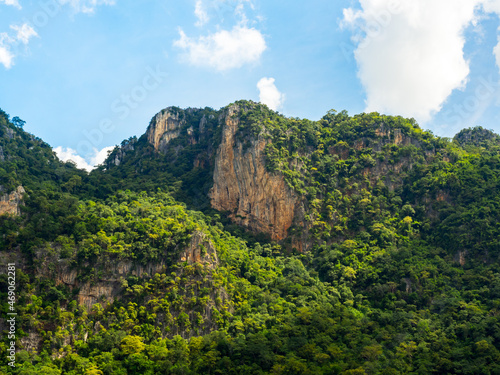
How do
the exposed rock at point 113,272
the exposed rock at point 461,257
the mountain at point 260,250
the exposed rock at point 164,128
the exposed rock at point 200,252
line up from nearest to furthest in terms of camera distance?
the mountain at point 260,250
the exposed rock at point 113,272
the exposed rock at point 200,252
the exposed rock at point 461,257
the exposed rock at point 164,128

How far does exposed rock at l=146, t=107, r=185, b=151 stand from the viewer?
8244 centimetres

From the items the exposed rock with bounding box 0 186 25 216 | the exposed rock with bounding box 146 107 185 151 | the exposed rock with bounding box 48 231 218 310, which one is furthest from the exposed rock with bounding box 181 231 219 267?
the exposed rock with bounding box 146 107 185 151

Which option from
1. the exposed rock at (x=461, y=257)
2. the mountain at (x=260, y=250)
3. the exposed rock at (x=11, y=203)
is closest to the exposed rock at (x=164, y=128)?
the mountain at (x=260, y=250)

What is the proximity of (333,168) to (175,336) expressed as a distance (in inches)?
1284

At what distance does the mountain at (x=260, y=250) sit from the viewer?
43469 mm

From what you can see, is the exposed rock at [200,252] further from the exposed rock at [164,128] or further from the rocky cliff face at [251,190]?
the exposed rock at [164,128]

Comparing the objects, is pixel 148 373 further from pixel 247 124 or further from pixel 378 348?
pixel 247 124

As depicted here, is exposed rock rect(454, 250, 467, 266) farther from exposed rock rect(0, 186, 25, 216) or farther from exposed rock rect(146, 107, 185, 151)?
exposed rock rect(146, 107, 185, 151)

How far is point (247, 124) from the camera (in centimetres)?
7081

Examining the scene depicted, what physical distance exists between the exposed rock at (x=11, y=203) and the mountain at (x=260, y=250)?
0.11 m

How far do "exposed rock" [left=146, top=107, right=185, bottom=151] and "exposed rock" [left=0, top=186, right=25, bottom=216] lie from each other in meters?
31.9

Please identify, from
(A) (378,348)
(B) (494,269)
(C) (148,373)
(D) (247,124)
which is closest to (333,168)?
(D) (247,124)

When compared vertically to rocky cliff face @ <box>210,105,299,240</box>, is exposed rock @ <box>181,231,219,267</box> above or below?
below

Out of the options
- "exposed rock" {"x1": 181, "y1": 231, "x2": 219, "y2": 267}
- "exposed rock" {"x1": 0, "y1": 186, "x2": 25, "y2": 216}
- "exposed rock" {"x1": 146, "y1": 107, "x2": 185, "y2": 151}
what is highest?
"exposed rock" {"x1": 146, "y1": 107, "x2": 185, "y2": 151}
